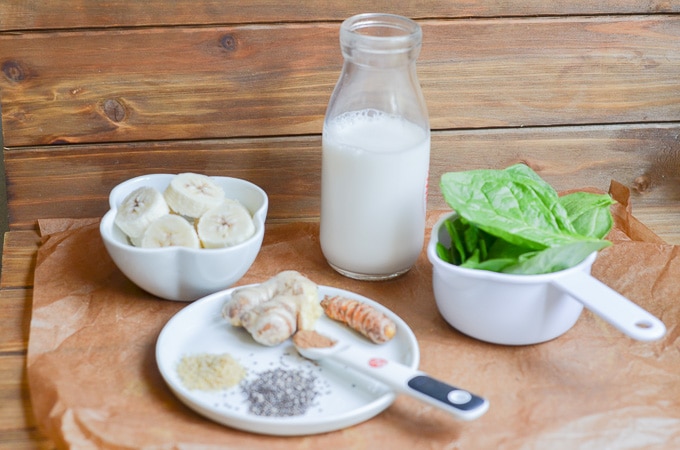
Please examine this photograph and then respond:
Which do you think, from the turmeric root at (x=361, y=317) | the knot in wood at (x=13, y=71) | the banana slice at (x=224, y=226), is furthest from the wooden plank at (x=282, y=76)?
the turmeric root at (x=361, y=317)

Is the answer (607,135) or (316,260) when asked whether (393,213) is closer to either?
(316,260)

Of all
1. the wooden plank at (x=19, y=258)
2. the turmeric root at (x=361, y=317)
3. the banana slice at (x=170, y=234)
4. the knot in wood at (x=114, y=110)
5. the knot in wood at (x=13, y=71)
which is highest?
the knot in wood at (x=13, y=71)

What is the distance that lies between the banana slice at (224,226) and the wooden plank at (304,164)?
23 cm

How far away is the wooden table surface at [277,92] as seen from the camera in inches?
46.6

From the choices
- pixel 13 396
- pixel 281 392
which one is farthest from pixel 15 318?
pixel 281 392

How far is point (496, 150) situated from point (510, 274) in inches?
16.5

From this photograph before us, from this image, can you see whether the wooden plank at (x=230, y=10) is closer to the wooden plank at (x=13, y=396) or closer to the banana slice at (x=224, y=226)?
the banana slice at (x=224, y=226)

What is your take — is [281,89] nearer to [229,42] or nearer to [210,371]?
[229,42]

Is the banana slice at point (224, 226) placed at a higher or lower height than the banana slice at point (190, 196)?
lower

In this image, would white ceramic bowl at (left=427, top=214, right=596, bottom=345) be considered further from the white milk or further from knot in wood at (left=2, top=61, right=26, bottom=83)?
knot in wood at (left=2, top=61, right=26, bottom=83)

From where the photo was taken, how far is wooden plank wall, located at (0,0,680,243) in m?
1.19

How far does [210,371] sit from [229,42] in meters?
0.51

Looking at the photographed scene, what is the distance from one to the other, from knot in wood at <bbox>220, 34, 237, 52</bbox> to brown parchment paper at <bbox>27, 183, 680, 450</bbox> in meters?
0.29

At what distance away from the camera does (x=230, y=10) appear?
1183 mm
